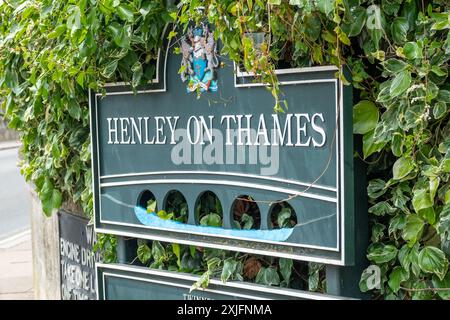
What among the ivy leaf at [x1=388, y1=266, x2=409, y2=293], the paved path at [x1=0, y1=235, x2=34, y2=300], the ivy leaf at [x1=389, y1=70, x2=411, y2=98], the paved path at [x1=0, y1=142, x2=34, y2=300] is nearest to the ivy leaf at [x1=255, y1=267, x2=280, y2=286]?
the ivy leaf at [x1=388, y1=266, x2=409, y2=293]

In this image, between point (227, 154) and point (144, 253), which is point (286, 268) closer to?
point (227, 154)

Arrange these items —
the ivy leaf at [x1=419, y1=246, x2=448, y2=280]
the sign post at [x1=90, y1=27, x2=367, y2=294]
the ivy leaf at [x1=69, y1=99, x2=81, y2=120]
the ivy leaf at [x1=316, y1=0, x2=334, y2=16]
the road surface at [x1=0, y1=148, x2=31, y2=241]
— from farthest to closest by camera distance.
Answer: the road surface at [x1=0, y1=148, x2=31, y2=241]
the ivy leaf at [x1=69, y1=99, x2=81, y2=120]
the sign post at [x1=90, y1=27, x2=367, y2=294]
the ivy leaf at [x1=419, y1=246, x2=448, y2=280]
the ivy leaf at [x1=316, y1=0, x2=334, y2=16]

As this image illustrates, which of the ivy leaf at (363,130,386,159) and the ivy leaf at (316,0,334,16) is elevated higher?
the ivy leaf at (316,0,334,16)

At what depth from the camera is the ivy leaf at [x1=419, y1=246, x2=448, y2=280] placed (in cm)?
269

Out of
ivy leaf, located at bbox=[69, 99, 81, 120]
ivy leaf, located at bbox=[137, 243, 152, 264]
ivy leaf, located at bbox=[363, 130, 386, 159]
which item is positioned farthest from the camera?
ivy leaf, located at bbox=[69, 99, 81, 120]

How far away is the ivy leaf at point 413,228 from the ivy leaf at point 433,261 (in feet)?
0.18

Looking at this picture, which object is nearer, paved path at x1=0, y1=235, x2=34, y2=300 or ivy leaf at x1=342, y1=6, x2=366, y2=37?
ivy leaf at x1=342, y1=6, x2=366, y2=37

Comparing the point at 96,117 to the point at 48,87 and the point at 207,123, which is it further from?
the point at 207,123

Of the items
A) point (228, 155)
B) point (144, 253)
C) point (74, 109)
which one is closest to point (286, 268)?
point (228, 155)

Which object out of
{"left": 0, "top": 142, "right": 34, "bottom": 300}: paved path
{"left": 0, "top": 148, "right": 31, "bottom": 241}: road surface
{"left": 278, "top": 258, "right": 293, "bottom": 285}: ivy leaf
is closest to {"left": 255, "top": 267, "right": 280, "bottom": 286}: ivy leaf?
{"left": 278, "top": 258, "right": 293, "bottom": 285}: ivy leaf

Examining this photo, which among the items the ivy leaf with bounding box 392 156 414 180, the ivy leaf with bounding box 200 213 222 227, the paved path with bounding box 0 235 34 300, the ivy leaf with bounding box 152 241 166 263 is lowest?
the paved path with bounding box 0 235 34 300

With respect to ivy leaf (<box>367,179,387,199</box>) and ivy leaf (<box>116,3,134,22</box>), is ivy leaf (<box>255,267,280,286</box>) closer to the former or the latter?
ivy leaf (<box>367,179,387,199</box>)

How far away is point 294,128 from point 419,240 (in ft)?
2.12

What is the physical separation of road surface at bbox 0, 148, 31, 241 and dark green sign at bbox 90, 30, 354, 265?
536 cm
